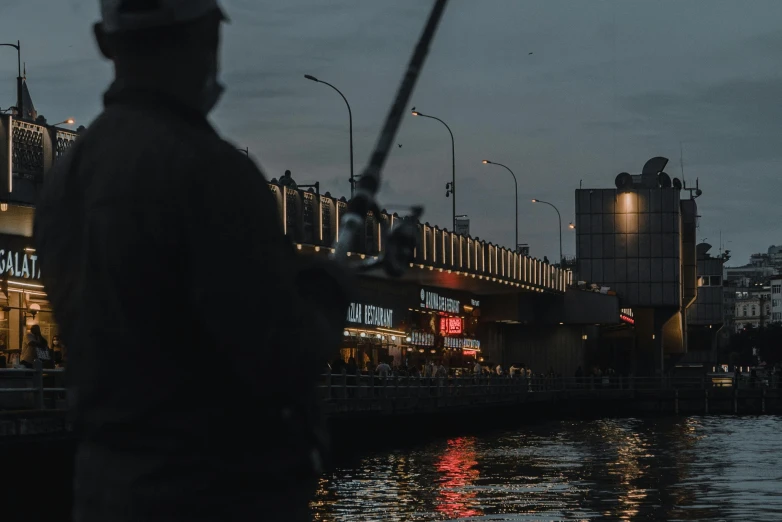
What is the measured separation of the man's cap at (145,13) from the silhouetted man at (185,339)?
0.19 metres

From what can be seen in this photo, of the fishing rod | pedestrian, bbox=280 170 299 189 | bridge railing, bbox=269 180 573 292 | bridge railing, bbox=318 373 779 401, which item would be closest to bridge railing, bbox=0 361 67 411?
bridge railing, bbox=318 373 779 401

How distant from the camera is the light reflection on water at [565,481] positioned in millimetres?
20344

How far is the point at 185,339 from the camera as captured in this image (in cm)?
268

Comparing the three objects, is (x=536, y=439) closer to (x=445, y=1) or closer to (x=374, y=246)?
(x=374, y=246)

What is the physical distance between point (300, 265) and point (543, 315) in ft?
298

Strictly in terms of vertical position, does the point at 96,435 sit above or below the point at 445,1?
below

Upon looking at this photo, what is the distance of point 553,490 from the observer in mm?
24406

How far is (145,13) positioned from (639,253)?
Result: 110940 mm

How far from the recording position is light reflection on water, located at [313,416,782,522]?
2034 centimetres

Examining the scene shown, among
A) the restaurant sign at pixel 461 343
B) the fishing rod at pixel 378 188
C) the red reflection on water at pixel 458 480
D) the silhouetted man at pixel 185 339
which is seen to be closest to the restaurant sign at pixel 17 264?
the red reflection on water at pixel 458 480

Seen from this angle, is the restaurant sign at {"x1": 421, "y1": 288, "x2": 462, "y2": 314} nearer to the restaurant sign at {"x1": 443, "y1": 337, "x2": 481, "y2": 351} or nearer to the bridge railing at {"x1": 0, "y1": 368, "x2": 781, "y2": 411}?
the restaurant sign at {"x1": 443, "y1": 337, "x2": 481, "y2": 351}

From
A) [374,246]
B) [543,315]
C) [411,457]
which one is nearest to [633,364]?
[543,315]

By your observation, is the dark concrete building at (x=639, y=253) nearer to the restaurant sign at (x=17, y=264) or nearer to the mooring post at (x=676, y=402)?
the mooring post at (x=676, y=402)

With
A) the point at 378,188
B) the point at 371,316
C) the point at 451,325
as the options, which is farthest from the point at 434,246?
the point at 378,188
